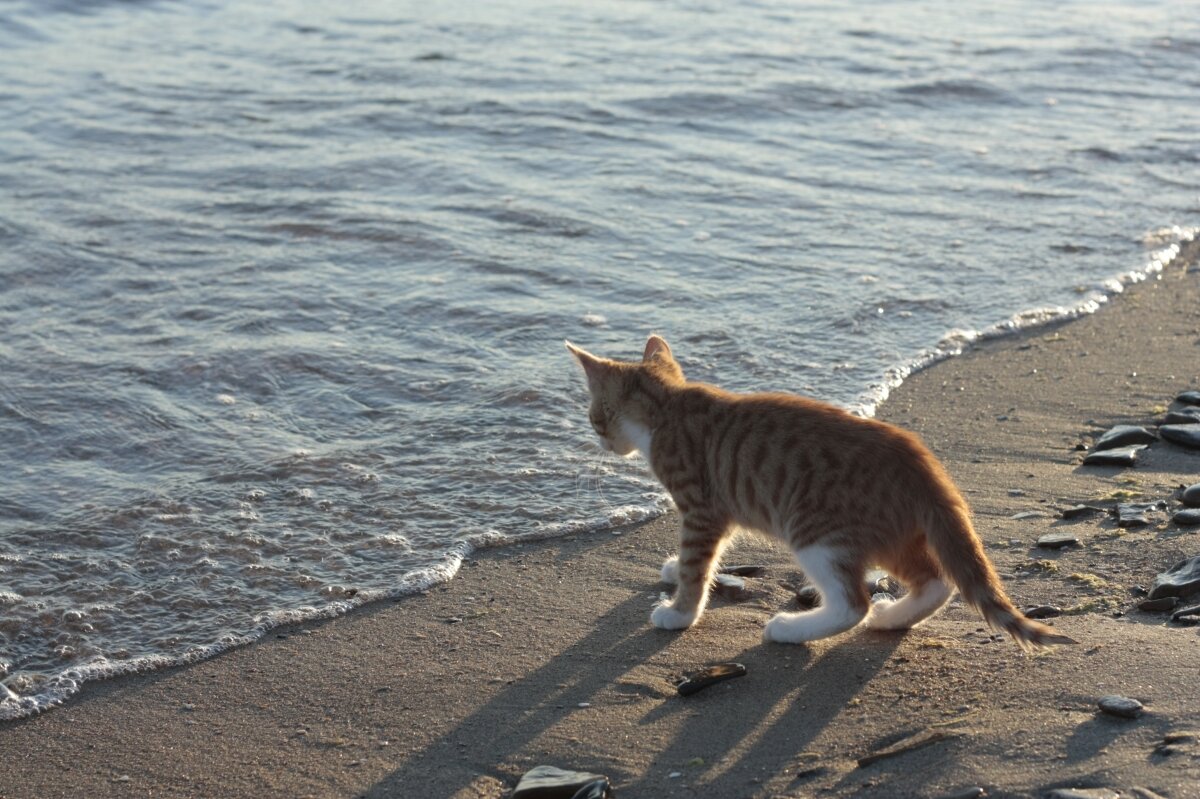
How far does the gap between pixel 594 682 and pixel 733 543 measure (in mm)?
1438

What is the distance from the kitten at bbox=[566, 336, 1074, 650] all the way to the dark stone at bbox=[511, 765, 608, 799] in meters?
1.08

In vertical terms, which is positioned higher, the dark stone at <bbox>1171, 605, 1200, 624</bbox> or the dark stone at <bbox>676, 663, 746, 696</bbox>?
the dark stone at <bbox>1171, 605, 1200, 624</bbox>

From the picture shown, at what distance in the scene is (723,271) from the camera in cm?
893

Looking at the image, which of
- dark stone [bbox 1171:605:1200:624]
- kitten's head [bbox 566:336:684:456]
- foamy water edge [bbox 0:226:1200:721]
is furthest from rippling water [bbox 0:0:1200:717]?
dark stone [bbox 1171:605:1200:624]

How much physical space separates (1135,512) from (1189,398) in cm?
152

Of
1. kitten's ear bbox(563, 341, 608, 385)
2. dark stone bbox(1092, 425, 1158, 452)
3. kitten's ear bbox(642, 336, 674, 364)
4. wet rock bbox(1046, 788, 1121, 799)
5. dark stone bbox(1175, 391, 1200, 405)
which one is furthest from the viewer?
dark stone bbox(1175, 391, 1200, 405)

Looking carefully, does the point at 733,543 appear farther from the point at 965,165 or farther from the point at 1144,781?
the point at 965,165

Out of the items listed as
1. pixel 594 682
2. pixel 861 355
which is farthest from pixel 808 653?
pixel 861 355

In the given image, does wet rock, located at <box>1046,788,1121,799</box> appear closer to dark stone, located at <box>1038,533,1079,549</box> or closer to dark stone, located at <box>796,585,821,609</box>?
dark stone, located at <box>796,585,821,609</box>

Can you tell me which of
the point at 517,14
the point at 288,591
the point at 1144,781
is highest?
the point at 517,14

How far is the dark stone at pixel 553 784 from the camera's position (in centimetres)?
355

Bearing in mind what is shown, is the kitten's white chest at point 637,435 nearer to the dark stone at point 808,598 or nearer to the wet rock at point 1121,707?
the dark stone at point 808,598

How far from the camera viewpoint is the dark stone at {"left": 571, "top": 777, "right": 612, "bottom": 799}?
352 centimetres

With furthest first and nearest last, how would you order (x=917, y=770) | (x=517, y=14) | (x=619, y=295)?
1. (x=517, y=14)
2. (x=619, y=295)
3. (x=917, y=770)
